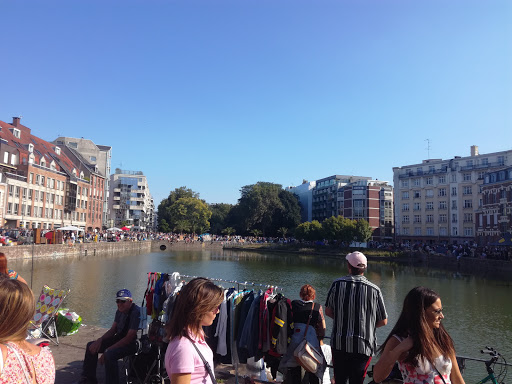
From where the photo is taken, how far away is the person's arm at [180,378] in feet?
8.75

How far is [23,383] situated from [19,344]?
0.78ft

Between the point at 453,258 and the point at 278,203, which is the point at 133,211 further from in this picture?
the point at 453,258

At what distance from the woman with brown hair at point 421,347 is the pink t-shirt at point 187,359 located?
59.0 inches

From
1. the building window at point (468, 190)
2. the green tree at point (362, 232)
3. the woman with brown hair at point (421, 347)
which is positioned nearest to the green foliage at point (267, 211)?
the green tree at point (362, 232)

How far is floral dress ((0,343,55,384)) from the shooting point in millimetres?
2447

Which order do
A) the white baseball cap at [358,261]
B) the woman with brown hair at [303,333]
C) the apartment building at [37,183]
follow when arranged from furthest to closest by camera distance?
1. the apartment building at [37,183]
2. the woman with brown hair at [303,333]
3. the white baseball cap at [358,261]

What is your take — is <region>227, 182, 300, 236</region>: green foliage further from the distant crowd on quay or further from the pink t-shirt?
the pink t-shirt

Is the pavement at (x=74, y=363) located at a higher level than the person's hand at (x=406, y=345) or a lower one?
lower

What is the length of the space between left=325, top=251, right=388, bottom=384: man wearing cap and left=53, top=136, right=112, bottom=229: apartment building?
71.1m

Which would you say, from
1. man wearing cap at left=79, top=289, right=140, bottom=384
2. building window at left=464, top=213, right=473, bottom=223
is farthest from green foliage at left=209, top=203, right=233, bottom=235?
man wearing cap at left=79, top=289, right=140, bottom=384

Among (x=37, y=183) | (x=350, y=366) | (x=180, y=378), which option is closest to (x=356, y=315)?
(x=350, y=366)

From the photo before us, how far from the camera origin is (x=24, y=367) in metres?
2.51

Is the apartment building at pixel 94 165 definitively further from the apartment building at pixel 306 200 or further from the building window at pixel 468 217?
the building window at pixel 468 217

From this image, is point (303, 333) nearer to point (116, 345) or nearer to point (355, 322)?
point (355, 322)
